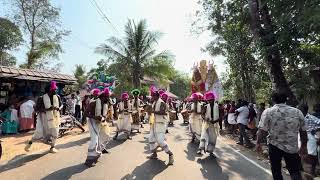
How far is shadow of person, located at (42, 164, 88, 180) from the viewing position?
9.12 m

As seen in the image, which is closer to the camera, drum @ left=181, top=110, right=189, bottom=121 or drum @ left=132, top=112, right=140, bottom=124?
drum @ left=132, top=112, right=140, bottom=124

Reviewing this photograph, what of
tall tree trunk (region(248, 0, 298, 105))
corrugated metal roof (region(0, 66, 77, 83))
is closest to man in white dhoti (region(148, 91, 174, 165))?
tall tree trunk (region(248, 0, 298, 105))

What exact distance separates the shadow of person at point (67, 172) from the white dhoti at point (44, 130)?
227 cm

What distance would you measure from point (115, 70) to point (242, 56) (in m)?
14.1

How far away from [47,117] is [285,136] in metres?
7.35

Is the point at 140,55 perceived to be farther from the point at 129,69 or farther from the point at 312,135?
the point at 312,135

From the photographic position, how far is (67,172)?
9648 millimetres

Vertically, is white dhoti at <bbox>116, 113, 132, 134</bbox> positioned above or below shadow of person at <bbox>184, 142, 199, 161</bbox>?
above

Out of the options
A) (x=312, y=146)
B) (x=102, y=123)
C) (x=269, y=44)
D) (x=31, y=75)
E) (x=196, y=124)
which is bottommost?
(x=312, y=146)

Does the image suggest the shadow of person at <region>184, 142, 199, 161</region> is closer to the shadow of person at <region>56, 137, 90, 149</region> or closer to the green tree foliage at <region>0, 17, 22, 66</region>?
the shadow of person at <region>56, 137, 90, 149</region>

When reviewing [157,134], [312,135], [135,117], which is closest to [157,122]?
[157,134]

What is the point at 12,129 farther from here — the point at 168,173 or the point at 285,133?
the point at 285,133

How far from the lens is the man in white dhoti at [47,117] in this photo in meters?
12.4

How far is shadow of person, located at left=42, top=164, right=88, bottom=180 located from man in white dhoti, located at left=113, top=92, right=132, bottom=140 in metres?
6.42
